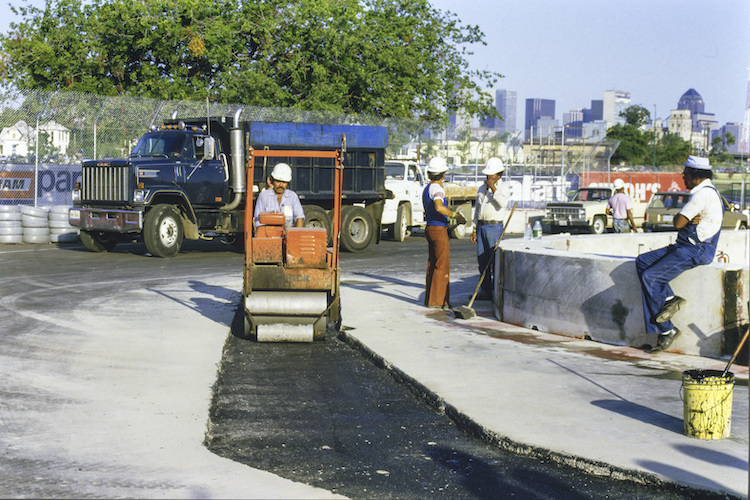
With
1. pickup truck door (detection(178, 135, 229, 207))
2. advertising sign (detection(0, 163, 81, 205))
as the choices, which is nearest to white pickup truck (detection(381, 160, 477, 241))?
pickup truck door (detection(178, 135, 229, 207))

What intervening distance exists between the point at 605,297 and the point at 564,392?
2482 mm

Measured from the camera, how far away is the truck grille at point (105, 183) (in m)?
18.9

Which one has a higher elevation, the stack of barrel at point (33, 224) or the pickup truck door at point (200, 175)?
the pickup truck door at point (200, 175)

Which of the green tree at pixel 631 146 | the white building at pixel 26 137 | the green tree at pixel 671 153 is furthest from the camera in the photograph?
the green tree at pixel 671 153

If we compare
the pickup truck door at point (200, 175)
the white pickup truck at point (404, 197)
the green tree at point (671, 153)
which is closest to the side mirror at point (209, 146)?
the pickup truck door at point (200, 175)

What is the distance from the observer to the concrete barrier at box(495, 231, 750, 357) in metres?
8.84

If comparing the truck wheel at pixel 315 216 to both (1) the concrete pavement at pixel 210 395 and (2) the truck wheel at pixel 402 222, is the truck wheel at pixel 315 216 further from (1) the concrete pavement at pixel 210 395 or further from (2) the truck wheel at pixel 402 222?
(1) the concrete pavement at pixel 210 395

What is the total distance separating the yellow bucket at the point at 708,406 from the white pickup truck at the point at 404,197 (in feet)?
58.7

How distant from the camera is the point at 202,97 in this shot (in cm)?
3706

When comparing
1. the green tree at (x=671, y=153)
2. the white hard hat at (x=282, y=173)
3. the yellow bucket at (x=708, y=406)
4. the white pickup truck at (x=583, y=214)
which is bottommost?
the yellow bucket at (x=708, y=406)

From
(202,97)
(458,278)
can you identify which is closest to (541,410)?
(458,278)

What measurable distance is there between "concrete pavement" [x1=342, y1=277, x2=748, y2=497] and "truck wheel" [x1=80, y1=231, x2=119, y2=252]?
1020 cm

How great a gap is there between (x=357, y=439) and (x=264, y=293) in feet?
12.2

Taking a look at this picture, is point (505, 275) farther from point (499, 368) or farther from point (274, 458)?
point (274, 458)
